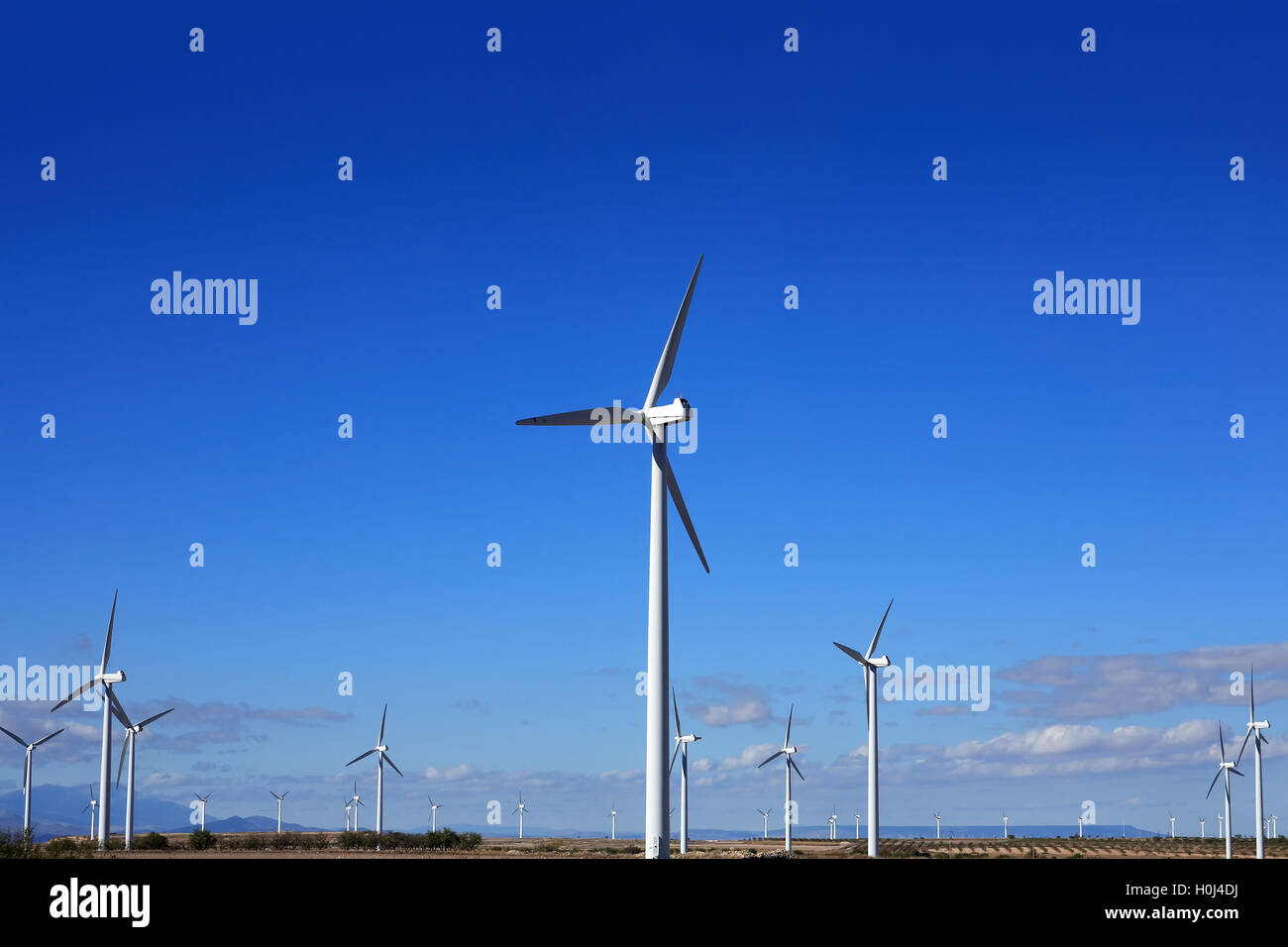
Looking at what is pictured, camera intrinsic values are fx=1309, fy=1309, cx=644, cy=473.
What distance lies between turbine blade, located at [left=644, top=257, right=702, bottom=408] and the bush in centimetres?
8506

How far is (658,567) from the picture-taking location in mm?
48125

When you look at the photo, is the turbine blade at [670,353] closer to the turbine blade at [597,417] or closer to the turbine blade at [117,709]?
the turbine blade at [597,417]

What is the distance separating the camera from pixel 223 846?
417 ft

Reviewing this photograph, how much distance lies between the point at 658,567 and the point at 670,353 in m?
9.88

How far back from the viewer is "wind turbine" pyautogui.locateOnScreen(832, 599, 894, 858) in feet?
294

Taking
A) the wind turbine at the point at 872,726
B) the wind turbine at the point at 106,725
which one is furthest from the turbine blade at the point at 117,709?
the wind turbine at the point at 872,726

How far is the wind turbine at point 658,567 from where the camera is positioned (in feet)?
153

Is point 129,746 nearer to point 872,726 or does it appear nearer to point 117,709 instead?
point 117,709

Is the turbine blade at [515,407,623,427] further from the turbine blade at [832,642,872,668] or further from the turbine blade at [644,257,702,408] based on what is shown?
the turbine blade at [832,642,872,668]

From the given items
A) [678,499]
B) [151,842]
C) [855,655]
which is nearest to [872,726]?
[855,655]

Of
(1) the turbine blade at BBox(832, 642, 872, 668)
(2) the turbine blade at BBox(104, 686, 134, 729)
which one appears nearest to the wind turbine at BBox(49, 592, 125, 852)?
(2) the turbine blade at BBox(104, 686, 134, 729)
